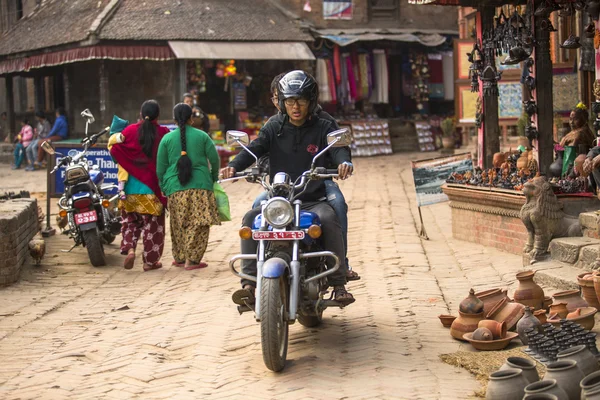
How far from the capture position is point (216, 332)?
7.02 metres

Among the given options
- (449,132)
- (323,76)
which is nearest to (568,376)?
(449,132)

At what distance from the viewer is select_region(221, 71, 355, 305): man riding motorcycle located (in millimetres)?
6285

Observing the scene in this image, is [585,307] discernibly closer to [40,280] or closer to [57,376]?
[57,376]

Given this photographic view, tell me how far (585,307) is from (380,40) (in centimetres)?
2118

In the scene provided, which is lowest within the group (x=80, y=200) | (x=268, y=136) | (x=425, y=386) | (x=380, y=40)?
(x=425, y=386)

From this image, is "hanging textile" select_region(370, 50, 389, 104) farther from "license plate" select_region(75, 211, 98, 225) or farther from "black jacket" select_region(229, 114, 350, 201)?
"black jacket" select_region(229, 114, 350, 201)

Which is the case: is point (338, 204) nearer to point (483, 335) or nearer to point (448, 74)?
point (483, 335)

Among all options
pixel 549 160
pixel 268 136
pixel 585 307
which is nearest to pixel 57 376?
pixel 268 136

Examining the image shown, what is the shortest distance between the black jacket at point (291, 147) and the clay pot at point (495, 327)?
4.51ft

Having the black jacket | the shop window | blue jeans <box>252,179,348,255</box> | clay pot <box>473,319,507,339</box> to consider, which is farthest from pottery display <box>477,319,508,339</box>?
the shop window

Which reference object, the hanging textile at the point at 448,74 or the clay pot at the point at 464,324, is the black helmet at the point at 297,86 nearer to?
the clay pot at the point at 464,324

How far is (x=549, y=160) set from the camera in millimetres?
10570

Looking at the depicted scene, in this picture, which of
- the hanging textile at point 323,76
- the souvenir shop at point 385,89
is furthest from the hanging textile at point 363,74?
the hanging textile at point 323,76

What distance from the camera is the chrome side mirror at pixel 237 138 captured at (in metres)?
6.36
